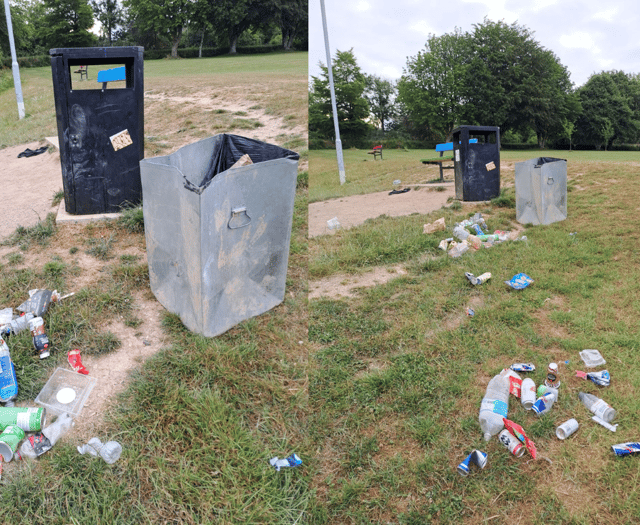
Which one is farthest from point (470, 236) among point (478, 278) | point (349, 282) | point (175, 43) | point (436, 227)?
point (175, 43)

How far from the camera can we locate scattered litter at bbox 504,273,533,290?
12.8ft

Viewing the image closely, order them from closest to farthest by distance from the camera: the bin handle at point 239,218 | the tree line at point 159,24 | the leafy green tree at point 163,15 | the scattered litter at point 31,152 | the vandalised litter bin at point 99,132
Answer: the bin handle at point 239,218 < the vandalised litter bin at point 99,132 < the scattered litter at point 31,152 < the tree line at point 159,24 < the leafy green tree at point 163,15

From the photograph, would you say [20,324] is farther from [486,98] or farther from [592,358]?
[486,98]

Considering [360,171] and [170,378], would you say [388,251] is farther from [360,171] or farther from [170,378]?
[360,171]

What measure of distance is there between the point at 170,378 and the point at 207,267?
0.61 m

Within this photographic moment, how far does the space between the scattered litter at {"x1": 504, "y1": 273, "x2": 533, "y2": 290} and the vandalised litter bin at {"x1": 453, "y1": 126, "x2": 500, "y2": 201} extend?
4.14 metres

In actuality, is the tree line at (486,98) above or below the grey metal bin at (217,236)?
above

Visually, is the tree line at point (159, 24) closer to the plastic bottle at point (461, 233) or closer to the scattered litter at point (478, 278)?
the plastic bottle at point (461, 233)

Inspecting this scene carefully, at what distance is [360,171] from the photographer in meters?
15.2

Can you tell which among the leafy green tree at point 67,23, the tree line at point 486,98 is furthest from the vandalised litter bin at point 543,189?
the leafy green tree at point 67,23

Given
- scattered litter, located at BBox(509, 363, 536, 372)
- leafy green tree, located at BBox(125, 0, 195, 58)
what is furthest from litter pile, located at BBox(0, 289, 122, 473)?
leafy green tree, located at BBox(125, 0, 195, 58)

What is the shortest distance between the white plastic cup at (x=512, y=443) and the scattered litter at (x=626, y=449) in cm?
40

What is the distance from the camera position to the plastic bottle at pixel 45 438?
2.01m

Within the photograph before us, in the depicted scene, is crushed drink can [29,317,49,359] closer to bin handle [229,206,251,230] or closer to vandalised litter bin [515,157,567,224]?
bin handle [229,206,251,230]
